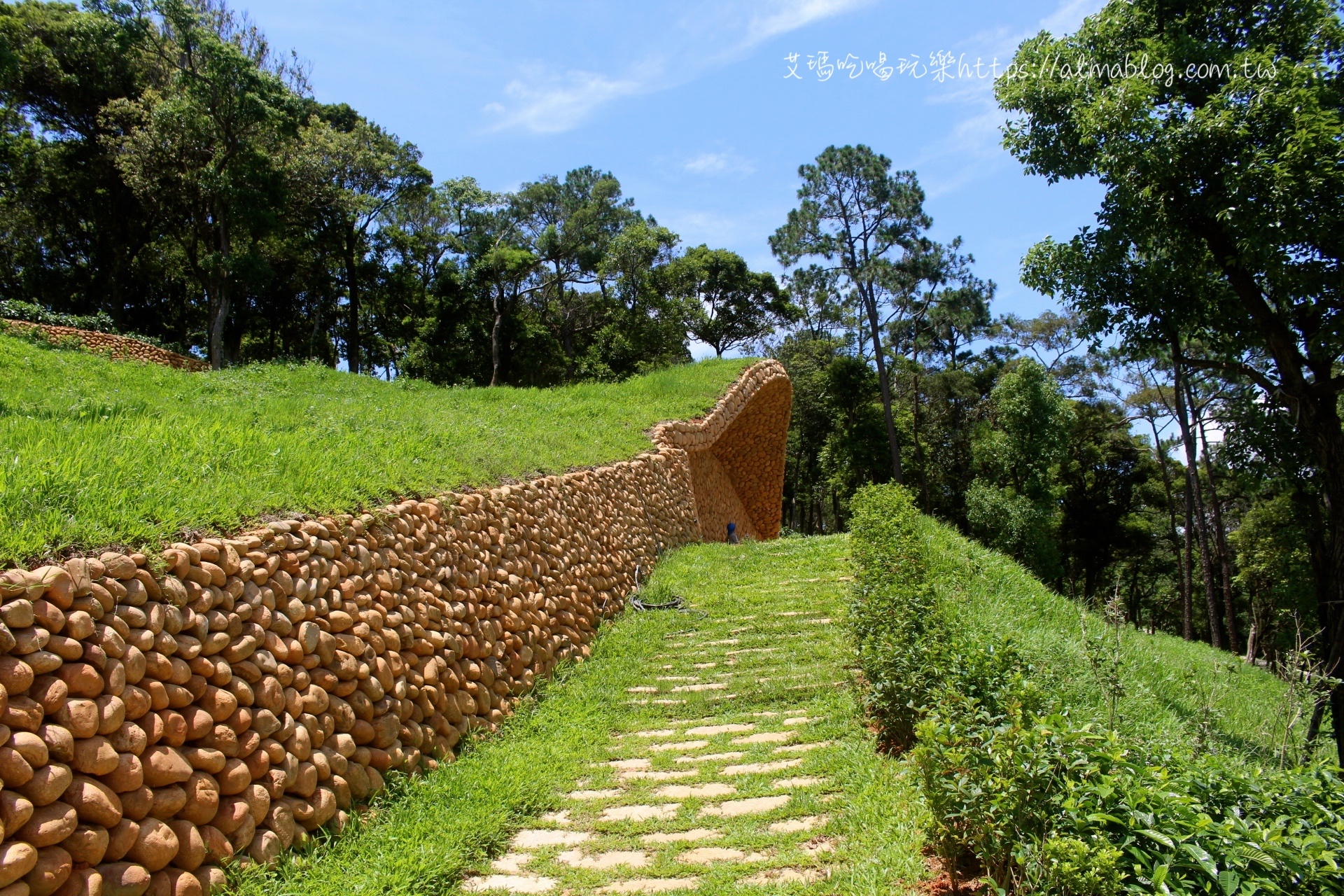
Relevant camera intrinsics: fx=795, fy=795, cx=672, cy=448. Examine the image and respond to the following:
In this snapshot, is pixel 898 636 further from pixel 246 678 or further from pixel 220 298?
pixel 220 298

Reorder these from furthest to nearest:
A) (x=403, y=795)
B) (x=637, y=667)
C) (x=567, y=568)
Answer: (x=567, y=568) → (x=637, y=667) → (x=403, y=795)

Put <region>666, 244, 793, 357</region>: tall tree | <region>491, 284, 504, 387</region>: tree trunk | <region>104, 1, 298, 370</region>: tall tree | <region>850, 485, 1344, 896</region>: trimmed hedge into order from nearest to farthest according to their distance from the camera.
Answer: <region>850, 485, 1344, 896</region>: trimmed hedge
<region>104, 1, 298, 370</region>: tall tree
<region>491, 284, 504, 387</region>: tree trunk
<region>666, 244, 793, 357</region>: tall tree

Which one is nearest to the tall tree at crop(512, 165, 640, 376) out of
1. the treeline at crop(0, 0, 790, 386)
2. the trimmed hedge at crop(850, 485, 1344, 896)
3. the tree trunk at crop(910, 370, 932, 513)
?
the treeline at crop(0, 0, 790, 386)

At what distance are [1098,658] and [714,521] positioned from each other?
10.6 m

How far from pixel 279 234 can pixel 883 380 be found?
17242 mm

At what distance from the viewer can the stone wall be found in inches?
99.6

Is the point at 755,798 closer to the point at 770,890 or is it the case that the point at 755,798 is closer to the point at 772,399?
the point at 770,890

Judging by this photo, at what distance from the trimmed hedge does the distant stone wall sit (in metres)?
14.8

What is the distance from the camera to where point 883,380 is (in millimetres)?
24531

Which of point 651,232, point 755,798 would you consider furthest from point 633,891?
point 651,232

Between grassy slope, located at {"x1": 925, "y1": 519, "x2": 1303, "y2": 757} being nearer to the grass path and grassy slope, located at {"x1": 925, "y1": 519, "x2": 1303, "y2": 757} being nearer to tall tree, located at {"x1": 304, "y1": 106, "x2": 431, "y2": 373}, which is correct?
the grass path

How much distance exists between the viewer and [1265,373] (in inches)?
309

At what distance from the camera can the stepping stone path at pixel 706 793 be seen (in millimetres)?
3275

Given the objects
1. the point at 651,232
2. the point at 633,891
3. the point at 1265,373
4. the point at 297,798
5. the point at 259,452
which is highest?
the point at 651,232
